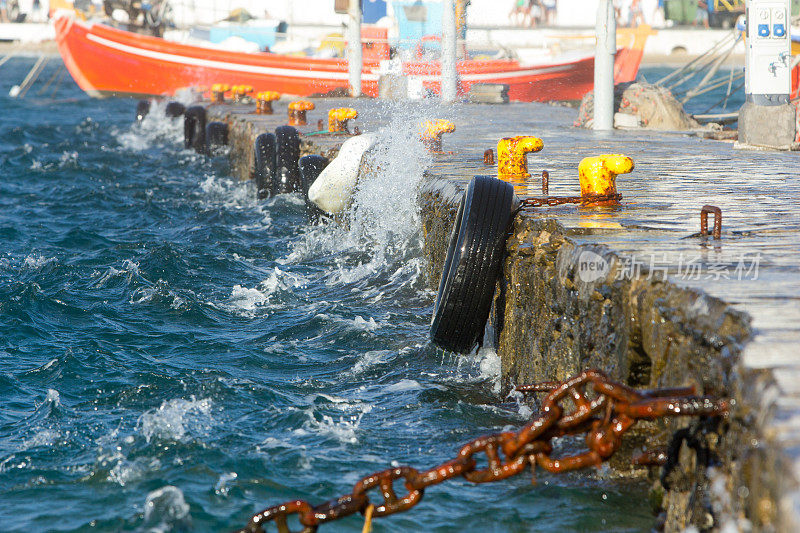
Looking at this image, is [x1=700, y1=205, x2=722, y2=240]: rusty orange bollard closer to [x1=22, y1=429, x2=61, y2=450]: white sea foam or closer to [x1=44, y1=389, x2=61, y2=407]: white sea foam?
[x1=22, y1=429, x2=61, y2=450]: white sea foam

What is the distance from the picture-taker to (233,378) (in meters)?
6.53

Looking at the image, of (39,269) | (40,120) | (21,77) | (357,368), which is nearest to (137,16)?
(40,120)

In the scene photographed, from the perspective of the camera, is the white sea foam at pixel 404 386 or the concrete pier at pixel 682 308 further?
the white sea foam at pixel 404 386

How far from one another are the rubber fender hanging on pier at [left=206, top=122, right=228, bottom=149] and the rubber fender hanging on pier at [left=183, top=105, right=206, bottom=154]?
54.4 inches

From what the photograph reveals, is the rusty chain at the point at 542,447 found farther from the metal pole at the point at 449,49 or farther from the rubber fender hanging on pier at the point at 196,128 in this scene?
the rubber fender hanging on pier at the point at 196,128

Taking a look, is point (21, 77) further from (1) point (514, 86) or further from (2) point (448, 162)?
(2) point (448, 162)

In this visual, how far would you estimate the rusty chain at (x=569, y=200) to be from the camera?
6.16 metres

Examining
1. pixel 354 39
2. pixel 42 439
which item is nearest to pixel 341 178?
pixel 42 439

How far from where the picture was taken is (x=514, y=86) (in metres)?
28.6

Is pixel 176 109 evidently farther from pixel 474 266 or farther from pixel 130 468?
pixel 130 468

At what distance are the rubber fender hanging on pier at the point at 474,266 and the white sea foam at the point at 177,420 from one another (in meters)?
1.60

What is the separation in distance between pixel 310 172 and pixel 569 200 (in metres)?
6.42

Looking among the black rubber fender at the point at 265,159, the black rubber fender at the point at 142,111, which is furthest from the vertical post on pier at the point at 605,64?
the black rubber fender at the point at 142,111

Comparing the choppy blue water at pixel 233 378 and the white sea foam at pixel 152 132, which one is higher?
the white sea foam at pixel 152 132
